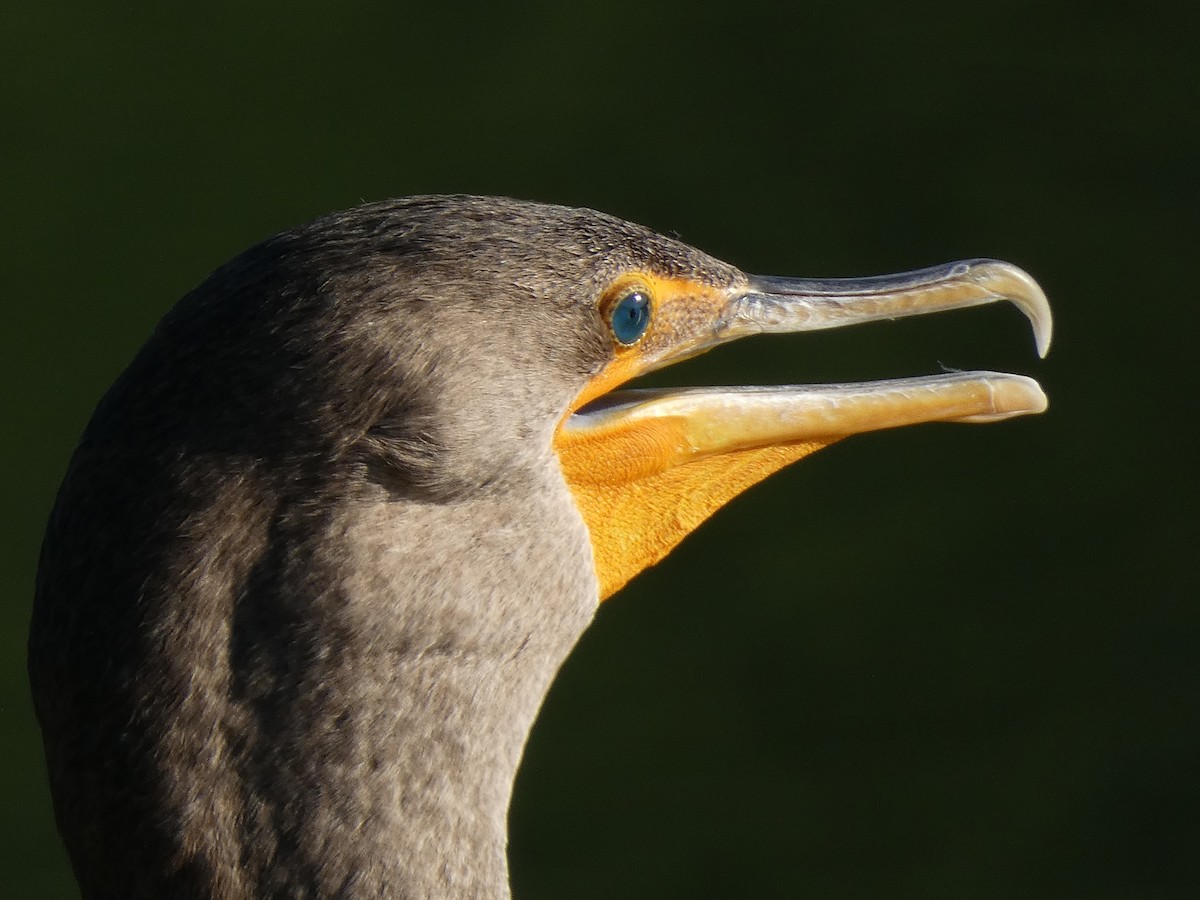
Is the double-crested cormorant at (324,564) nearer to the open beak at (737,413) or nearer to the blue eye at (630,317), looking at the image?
the blue eye at (630,317)

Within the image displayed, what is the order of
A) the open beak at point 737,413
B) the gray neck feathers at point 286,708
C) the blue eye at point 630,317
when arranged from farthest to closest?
the open beak at point 737,413, the blue eye at point 630,317, the gray neck feathers at point 286,708

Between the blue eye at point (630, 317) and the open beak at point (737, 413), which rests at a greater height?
the blue eye at point (630, 317)

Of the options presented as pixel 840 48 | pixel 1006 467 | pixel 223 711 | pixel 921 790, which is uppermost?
pixel 840 48

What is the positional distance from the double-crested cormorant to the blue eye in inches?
2.8

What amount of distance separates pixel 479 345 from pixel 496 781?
2.36ft

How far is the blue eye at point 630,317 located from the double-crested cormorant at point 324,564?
71 millimetres

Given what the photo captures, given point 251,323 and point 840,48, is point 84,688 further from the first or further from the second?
point 840,48

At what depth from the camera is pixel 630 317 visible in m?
2.90

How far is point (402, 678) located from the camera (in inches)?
99.6

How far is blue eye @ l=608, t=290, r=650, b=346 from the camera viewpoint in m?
2.87

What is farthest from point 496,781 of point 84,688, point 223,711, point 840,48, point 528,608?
point 840,48

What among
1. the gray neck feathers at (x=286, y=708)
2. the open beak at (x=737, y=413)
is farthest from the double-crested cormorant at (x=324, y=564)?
the open beak at (x=737, y=413)

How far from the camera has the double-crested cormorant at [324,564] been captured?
94.0 inches

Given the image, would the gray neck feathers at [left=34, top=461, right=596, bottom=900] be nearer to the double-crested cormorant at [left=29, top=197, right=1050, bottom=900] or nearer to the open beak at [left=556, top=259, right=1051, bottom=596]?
the double-crested cormorant at [left=29, top=197, right=1050, bottom=900]
